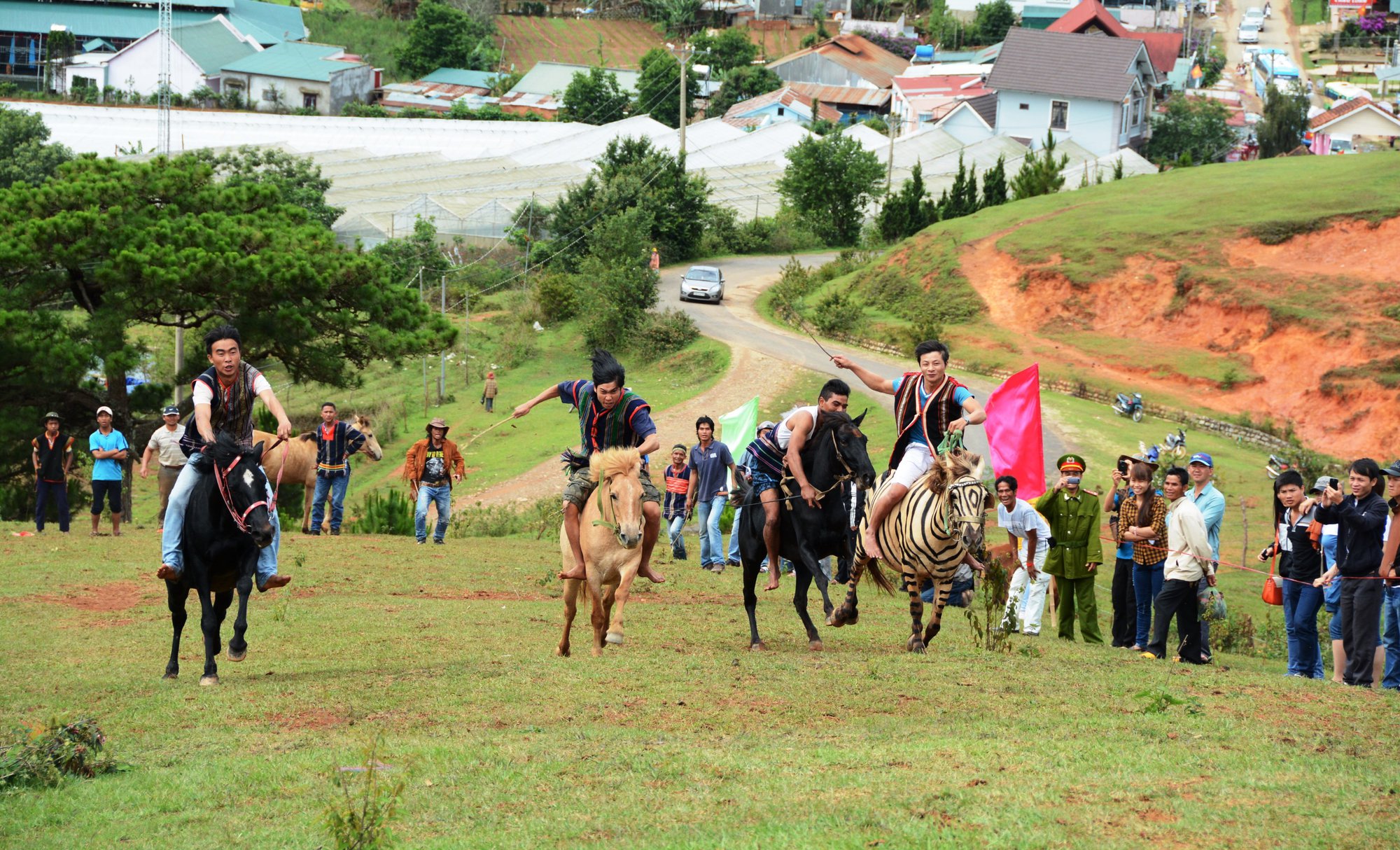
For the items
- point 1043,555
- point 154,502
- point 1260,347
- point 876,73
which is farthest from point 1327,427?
point 876,73

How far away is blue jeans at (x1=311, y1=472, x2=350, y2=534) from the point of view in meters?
20.8

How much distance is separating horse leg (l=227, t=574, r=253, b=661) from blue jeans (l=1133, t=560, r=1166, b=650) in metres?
8.54

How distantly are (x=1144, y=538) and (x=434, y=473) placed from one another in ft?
35.3

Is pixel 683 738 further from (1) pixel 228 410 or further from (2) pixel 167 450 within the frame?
(2) pixel 167 450

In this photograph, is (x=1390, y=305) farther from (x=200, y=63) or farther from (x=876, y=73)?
(x=200, y=63)

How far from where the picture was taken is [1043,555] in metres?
14.0

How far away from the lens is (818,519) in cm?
1166

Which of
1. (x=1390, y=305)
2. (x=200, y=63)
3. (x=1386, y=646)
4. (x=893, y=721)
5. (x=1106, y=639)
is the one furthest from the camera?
(x=200, y=63)

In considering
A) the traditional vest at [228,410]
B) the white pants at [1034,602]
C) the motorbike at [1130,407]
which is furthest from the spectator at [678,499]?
the motorbike at [1130,407]

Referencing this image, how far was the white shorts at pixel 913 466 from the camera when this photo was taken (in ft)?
36.9

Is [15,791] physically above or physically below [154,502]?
above

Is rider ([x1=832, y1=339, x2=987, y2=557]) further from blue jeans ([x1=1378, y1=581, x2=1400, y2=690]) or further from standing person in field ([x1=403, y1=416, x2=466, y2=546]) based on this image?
standing person in field ([x1=403, y1=416, x2=466, y2=546])

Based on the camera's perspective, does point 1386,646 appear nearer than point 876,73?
Yes

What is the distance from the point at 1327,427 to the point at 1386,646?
27.5m
